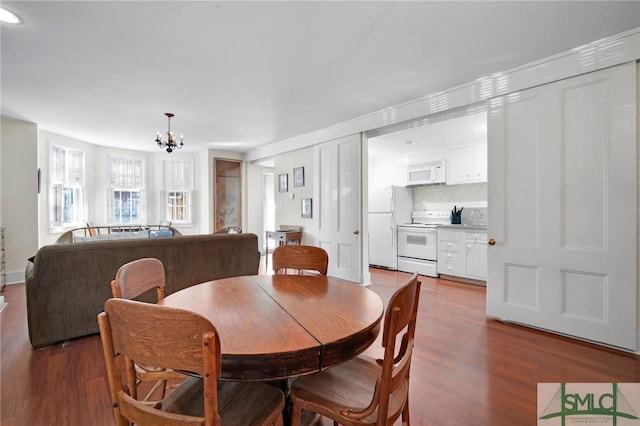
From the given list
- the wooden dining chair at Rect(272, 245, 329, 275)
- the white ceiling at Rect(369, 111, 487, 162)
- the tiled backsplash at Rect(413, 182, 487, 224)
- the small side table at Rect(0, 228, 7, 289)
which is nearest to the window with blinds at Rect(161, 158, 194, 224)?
the small side table at Rect(0, 228, 7, 289)

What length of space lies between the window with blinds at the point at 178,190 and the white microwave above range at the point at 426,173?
16.9 feet

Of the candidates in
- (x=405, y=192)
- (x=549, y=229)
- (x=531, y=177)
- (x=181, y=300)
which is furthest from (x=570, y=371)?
(x=405, y=192)

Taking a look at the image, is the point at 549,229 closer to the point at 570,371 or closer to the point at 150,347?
the point at 570,371

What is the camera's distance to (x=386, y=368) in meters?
0.94

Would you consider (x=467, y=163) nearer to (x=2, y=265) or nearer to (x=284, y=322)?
(x=284, y=322)

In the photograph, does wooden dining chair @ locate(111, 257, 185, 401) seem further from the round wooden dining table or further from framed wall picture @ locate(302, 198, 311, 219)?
framed wall picture @ locate(302, 198, 311, 219)

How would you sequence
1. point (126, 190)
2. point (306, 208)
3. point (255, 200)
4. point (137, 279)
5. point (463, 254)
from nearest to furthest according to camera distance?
point (137, 279) < point (463, 254) < point (306, 208) < point (126, 190) < point (255, 200)

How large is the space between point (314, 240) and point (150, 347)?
4.40 metres

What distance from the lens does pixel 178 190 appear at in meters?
7.03

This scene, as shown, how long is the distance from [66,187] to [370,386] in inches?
270

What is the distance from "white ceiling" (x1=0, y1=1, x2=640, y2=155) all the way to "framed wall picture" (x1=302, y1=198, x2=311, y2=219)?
5.96 feet

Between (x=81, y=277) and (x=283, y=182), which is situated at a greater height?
(x=283, y=182)

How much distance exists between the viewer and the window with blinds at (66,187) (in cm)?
525

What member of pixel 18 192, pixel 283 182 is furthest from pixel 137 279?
pixel 18 192
